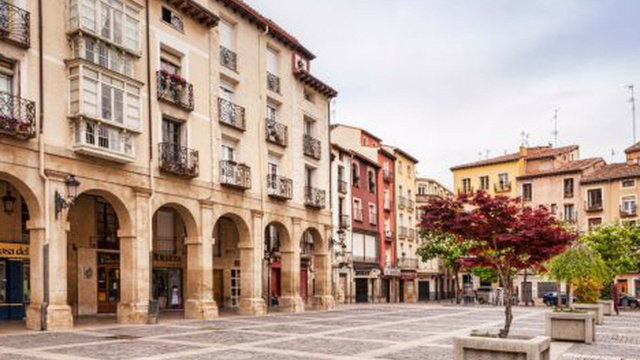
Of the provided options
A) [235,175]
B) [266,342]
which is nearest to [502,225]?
[266,342]

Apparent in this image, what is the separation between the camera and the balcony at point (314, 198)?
34.7 metres

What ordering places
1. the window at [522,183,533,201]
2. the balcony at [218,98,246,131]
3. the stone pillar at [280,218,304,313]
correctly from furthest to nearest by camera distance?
the window at [522,183,533,201] < the stone pillar at [280,218,304,313] < the balcony at [218,98,246,131]

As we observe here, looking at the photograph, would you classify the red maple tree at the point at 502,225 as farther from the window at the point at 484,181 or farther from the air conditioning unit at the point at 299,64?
the window at the point at 484,181

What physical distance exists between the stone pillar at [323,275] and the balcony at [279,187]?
4.61 metres

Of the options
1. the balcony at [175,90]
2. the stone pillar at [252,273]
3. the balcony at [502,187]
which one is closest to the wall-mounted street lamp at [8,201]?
the balcony at [175,90]

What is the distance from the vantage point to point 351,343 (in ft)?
57.2

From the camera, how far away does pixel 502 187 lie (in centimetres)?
7100

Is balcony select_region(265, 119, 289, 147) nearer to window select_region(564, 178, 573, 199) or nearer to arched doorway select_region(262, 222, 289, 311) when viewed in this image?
arched doorway select_region(262, 222, 289, 311)

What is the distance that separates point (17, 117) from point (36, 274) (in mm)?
4580

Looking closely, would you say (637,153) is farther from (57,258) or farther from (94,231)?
(57,258)

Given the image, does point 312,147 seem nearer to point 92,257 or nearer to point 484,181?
point 92,257

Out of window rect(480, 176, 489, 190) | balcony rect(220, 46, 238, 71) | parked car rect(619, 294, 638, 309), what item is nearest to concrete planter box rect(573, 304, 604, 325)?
balcony rect(220, 46, 238, 71)

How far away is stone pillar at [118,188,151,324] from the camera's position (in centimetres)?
2262

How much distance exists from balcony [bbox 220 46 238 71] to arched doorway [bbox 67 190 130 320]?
25.4 feet
